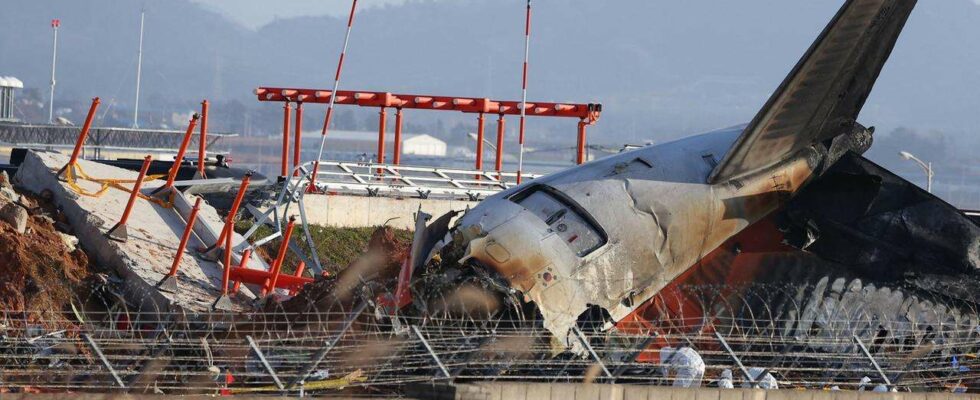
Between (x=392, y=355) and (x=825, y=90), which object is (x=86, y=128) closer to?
(x=392, y=355)

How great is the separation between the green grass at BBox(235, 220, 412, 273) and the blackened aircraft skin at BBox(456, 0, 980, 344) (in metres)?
10.2

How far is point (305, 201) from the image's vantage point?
2981cm

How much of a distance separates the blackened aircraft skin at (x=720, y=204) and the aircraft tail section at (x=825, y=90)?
2 cm

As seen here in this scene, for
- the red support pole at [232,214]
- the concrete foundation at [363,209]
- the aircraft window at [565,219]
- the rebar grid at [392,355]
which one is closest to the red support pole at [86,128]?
the red support pole at [232,214]

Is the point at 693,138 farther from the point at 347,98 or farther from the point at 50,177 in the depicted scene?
the point at 347,98

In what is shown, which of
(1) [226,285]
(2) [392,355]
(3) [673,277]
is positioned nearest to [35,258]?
(1) [226,285]

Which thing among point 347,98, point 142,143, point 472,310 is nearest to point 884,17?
point 472,310

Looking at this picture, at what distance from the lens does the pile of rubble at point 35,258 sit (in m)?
17.6

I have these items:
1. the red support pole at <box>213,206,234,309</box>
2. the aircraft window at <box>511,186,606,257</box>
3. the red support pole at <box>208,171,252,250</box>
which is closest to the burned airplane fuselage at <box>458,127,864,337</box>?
the aircraft window at <box>511,186,606,257</box>

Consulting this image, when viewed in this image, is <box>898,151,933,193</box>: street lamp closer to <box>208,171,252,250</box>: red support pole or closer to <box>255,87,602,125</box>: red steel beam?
<box>255,87,602,125</box>: red steel beam

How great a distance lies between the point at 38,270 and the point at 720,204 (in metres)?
8.68

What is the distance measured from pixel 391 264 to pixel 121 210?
16.9 ft

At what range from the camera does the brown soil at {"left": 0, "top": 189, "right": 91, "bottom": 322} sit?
57.5ft

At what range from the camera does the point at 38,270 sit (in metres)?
18.5
